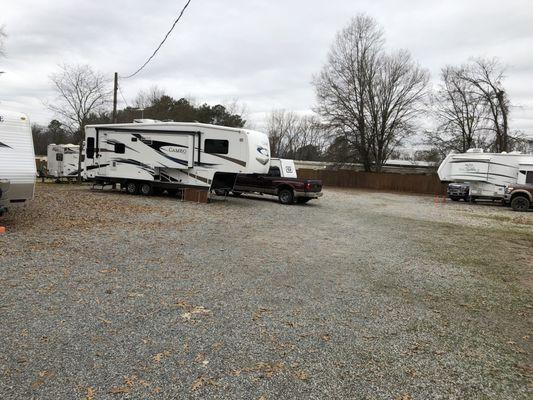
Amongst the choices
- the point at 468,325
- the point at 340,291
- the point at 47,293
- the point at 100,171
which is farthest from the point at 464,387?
the point at 100,171

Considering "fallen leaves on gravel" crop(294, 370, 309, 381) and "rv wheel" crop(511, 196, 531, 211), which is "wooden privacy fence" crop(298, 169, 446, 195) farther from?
"fallen leaves on gravel" crop(294, 370, 309, 381)

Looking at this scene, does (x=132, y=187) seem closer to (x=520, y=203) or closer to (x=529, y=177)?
(x=520, y=203)

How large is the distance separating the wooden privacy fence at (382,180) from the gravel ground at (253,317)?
3008 centimetres

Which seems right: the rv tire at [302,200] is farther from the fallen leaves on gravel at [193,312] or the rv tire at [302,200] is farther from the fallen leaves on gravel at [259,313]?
the fallen leaves on gravel at [193,312]

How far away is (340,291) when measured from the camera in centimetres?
603

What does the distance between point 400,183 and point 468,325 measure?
3707 cm

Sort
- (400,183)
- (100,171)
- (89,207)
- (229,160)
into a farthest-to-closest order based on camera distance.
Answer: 1. (400,183)
2. (100,171)
3. (229,160)
4. (89,207)

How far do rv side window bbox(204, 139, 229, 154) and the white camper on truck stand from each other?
8.16 metres

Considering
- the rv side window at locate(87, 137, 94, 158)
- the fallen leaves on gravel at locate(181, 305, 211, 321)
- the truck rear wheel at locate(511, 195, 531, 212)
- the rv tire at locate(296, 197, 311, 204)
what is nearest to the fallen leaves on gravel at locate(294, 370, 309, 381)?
the fallen leaves on gravel at locate(181, 305, 211, 321)

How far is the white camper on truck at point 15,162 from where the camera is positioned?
29.9 feet

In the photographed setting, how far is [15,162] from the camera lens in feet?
30.7

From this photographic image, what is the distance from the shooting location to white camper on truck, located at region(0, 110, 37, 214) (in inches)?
359

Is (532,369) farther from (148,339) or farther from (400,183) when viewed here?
(400,183)

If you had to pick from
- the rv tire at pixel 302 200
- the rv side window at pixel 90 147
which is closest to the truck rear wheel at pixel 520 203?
the rv tire at pixel 302 200
